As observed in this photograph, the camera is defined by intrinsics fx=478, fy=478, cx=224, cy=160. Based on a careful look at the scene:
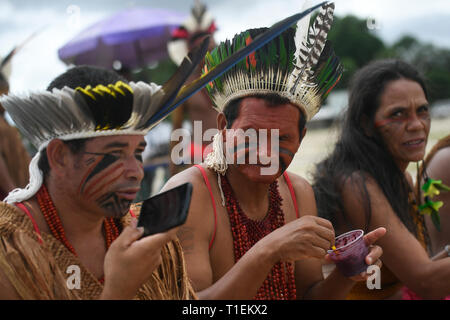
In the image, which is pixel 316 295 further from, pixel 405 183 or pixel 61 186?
pixel 61 186

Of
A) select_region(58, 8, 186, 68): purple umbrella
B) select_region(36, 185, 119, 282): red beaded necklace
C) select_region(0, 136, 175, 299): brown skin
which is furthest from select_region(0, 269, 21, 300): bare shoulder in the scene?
select_region(58, 8, 186, 68): purple umbrella

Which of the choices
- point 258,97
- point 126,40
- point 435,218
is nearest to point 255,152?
point 258,97

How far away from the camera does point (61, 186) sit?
5.40ft

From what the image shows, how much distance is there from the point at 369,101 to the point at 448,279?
1.10 meters

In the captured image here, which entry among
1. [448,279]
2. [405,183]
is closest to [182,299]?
[448,279]

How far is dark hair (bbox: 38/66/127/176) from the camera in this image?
1617 millimetres

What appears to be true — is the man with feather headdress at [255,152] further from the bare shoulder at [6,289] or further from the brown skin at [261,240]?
the bare shoulder at [6,289]

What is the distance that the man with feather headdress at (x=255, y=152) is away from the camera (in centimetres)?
200

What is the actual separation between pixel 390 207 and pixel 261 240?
112 cm

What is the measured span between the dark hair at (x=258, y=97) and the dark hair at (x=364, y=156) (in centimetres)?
75

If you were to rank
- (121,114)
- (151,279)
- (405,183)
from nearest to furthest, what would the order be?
(121,114) → (151,279) → (405,183)

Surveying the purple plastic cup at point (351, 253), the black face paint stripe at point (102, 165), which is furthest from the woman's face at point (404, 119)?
the black face paint stripe at point (102, 165)

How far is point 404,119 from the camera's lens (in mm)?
2773

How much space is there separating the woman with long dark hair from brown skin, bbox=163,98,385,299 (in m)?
0.37
